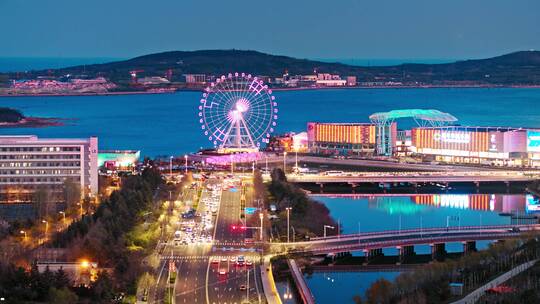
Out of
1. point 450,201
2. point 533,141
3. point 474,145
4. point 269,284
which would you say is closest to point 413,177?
point 450,201

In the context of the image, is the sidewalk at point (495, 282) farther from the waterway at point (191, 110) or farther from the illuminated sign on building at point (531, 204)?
the waterway at point (191, 110)

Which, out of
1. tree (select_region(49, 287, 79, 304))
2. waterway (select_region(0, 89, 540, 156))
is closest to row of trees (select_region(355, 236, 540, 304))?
tree (select_region(49, 287, 79, 304))

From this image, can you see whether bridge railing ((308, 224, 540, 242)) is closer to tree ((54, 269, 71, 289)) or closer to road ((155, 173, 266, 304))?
road ((155, 173, 266, 304))

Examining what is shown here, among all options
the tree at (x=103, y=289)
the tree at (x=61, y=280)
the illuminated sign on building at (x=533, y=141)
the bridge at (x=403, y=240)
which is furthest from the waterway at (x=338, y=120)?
the illuminated sign on building at (x=533, y=141)

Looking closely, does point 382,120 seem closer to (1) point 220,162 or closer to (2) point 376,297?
(1) point 220,162

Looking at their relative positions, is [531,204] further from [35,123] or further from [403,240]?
[35,123]

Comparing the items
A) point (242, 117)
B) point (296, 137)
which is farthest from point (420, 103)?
point (242, 117)

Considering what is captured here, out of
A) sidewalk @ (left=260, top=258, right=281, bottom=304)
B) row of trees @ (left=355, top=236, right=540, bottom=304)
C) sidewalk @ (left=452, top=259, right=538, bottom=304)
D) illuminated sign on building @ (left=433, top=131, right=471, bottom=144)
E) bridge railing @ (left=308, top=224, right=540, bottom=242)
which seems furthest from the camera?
illuminated sign on building @ (left=433, top=131, right=471, bottom=144)
